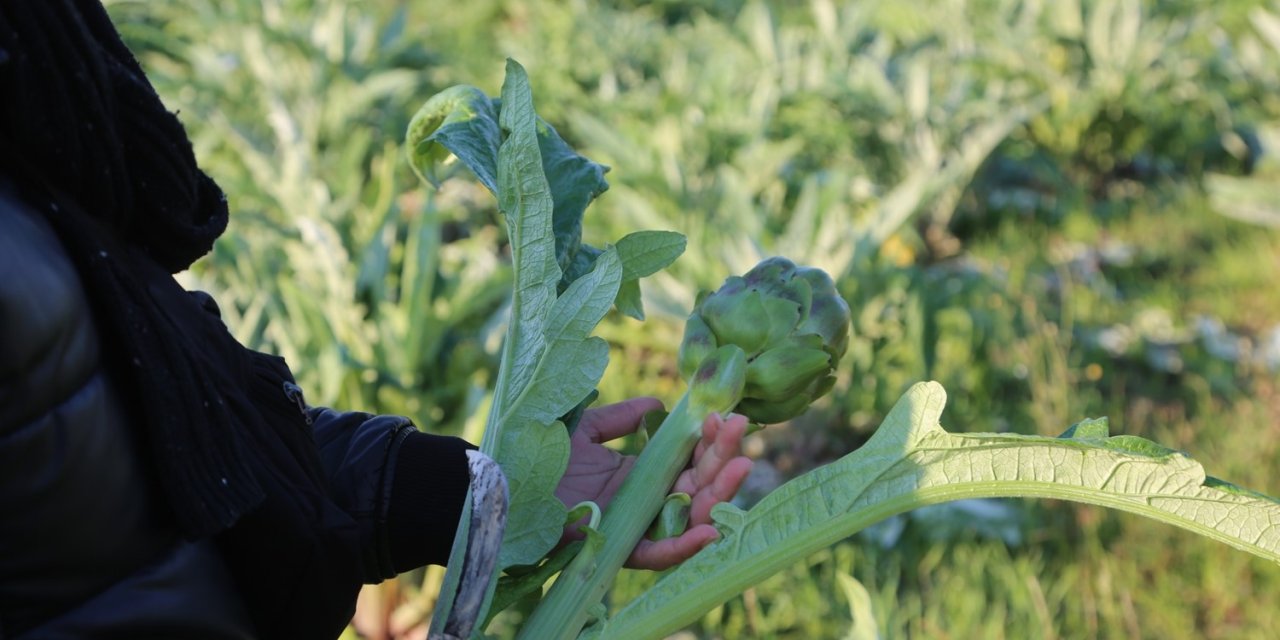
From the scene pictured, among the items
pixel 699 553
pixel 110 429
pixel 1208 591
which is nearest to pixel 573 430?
pixel 699 553

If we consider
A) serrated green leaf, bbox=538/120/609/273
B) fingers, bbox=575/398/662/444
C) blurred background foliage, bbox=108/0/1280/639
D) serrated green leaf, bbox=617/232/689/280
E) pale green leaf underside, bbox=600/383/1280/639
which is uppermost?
serrated green leaf, bbox=538/120/609/273

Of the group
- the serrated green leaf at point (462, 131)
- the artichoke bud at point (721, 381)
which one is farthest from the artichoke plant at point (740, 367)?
the serrated green leaf at point (462, 131)

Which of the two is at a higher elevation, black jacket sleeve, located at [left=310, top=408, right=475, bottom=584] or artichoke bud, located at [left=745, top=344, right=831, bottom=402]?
artichoke bud, located at [left=745, top=344, right=831, bottom=402]

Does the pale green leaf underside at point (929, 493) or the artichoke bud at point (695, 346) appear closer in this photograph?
the pale green leaf underside at point (929, 493)

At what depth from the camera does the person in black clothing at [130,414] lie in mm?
686

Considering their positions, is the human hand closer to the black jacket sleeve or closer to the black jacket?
the black jacket sleeve

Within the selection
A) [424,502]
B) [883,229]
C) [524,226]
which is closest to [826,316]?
[524,226]

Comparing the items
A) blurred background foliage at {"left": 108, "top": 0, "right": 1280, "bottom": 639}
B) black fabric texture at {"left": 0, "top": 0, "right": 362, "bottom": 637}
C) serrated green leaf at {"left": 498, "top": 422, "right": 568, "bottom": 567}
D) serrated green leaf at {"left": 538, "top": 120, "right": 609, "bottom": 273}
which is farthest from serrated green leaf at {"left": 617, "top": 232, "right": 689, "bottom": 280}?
blurred background foliage at {"left": 108, "top": 0, "right": 1280, "bottom": 639}

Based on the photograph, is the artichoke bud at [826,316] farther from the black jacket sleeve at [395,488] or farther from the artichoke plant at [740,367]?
the black jacket sleeve at [395,488]

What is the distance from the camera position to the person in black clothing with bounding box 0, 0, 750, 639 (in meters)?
0.69

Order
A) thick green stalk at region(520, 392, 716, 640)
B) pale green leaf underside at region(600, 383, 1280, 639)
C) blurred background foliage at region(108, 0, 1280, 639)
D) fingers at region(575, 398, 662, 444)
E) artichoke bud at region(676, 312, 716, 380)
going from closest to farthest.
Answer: pale green leaf underside at region(600, 383, 1280, 639)
thick green stalk at region(520, 392, 716, 640)
artichoke bud at region(676, 312, 716, 380)
fingers at region(575, 398, 662, 444)
blurred background foliage at region(108, 0, 1280, 639)

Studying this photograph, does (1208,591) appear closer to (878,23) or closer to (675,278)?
(675,278)

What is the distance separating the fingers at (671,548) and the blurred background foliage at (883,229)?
1.05 feet

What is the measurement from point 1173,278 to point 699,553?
3.23m
